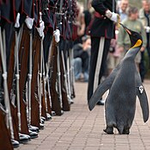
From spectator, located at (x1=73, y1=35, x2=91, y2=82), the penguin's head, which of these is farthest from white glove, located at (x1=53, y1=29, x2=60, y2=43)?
spectator, located at (x1=73, y1=35, x2=91, y2=82)

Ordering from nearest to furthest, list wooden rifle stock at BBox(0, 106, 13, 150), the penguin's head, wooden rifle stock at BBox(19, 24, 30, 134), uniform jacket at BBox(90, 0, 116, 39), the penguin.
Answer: wooden rifle stock at BBox(0, 106, 13, 150) < wooden rifle stock at BBox(19, 24, 30, 134) < the penguin < the penguin's head < uniform jacket at BBox(90, 0, 116, 39)

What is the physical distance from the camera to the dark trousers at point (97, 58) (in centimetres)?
1413

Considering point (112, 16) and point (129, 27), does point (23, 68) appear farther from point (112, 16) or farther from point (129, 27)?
point (129, 27)

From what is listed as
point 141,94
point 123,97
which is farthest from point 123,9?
point 123,97

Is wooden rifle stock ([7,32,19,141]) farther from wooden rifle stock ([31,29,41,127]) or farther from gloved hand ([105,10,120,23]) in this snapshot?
gloved hand ([105,10,120,23])

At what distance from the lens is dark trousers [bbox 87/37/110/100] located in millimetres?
14133

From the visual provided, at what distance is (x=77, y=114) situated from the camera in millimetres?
12719

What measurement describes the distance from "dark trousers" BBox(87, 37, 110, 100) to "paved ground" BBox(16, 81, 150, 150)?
4.43 feet

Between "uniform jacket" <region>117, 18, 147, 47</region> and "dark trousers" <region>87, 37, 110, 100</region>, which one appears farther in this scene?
"uniform jacket" <region>117, 18, 147, 47</region>

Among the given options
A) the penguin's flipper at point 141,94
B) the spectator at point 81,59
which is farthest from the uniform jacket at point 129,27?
the penguin's flipper at point 141,94

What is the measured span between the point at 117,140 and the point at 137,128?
1.76m

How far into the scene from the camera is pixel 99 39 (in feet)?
46.5

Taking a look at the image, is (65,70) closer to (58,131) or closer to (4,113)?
(58,131)

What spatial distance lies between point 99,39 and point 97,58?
0.34 m
